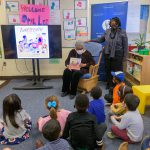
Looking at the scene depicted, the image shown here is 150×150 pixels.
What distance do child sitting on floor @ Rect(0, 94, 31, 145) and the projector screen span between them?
190 cm

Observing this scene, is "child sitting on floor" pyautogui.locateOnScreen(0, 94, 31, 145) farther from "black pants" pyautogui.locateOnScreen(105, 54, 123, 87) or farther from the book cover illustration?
"black pants" pyautogui.locateOnScreen(105, 54, 123, 87)

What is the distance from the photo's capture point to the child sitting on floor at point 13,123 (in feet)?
6.55

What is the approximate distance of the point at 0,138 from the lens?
2195mm

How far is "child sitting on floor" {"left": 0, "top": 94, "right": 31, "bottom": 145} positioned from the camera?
200 cm

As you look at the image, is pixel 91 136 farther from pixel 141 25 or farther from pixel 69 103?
pixel 141 25

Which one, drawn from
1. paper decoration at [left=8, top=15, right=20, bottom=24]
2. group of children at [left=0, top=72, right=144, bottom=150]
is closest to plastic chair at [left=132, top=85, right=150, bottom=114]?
group of children at [left=0, top=72, right=144, bottom=150]

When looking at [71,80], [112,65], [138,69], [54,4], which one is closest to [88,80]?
[71,80]

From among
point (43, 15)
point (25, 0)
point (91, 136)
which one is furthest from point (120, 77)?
point (25, 0)

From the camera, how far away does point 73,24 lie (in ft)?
14.0

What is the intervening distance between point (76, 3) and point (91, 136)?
10.2ft

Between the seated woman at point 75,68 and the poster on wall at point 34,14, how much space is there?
882 mm

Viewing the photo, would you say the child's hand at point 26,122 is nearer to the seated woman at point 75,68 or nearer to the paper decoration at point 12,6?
the seated woman at point 75,68

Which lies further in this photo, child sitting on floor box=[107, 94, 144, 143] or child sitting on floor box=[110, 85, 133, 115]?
child sitting on floor box=[110, 85, 133, 115]

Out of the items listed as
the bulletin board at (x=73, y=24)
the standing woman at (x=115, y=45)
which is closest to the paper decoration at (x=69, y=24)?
the bulletin board at (x=73, y=24)
